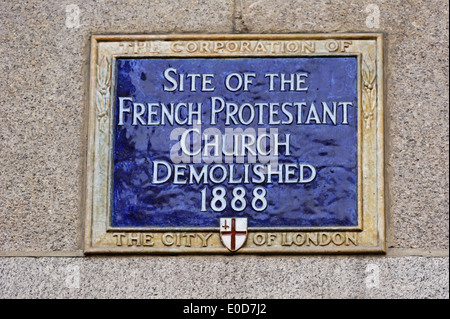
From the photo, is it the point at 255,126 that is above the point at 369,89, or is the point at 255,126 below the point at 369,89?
below

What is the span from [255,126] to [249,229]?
48 centimetres

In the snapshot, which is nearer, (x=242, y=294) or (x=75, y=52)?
(x=242, y=294)

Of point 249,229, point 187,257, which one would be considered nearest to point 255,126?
point 249,229

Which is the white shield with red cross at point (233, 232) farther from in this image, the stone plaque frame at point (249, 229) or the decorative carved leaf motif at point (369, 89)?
the decorative carved leaf motif at point (369, 89)

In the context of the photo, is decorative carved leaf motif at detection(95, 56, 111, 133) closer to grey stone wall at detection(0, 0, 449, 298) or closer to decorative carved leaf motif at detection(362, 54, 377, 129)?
grey stone wall at detection(0, 0, 449, 298)

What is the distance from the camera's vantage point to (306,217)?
600 cm

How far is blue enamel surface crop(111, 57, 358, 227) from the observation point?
19.7ft

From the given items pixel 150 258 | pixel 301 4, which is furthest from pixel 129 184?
pixel 301 4

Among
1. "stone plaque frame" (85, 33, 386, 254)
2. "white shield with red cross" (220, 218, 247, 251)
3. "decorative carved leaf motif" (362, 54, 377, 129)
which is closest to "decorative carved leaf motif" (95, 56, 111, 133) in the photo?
"stone plaque frame" (85, 33, 386, 254)

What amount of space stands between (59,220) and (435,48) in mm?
1894

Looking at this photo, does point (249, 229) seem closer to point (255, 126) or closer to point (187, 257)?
point (187, 257)

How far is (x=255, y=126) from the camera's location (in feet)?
20.1

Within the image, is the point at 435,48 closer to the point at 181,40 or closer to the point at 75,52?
the point at 181,40

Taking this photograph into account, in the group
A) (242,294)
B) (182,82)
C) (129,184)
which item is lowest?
(242,294)
